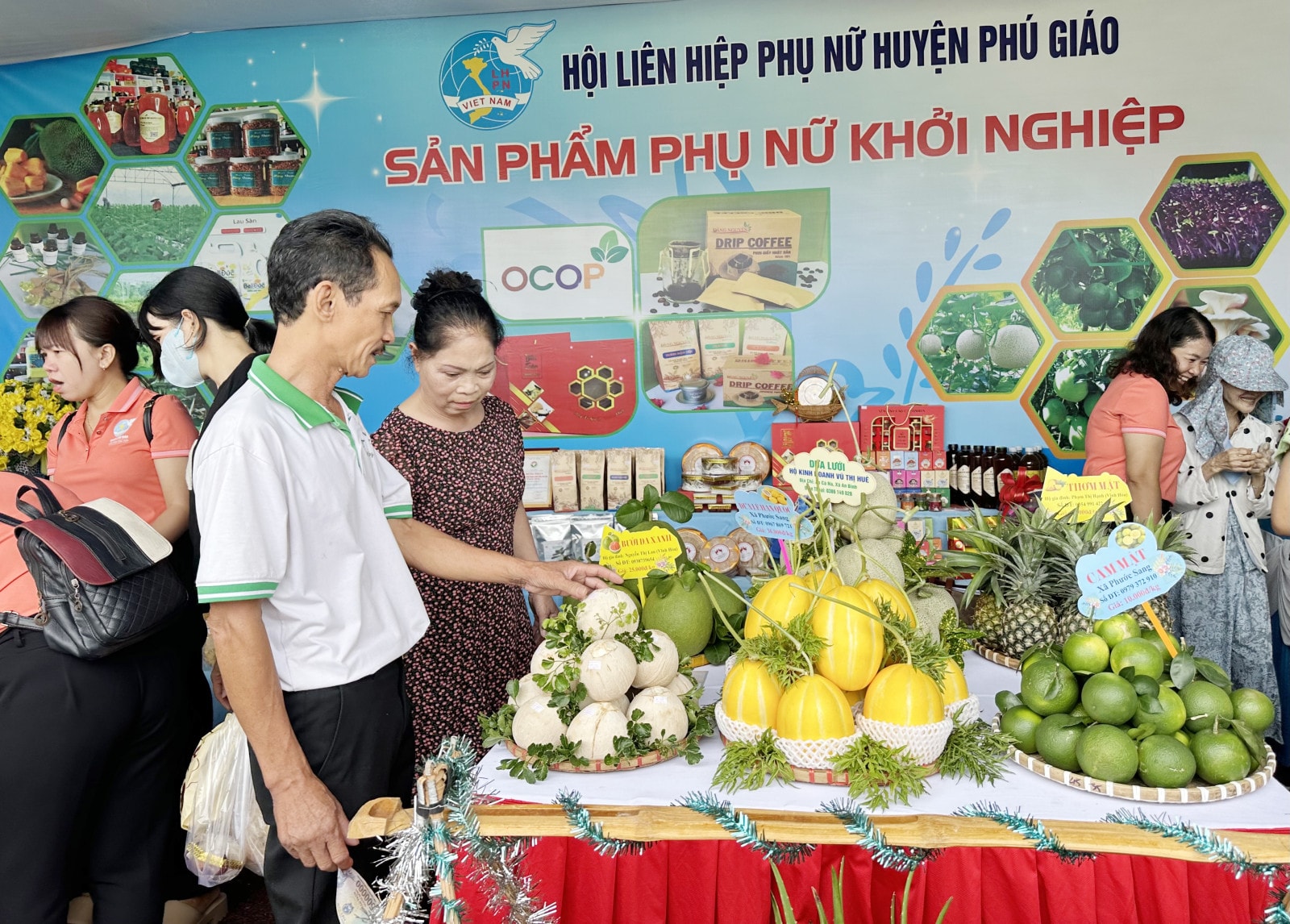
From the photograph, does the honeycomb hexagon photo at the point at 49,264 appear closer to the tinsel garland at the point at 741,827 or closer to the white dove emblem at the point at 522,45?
the white dove emblem at the point at 522,45

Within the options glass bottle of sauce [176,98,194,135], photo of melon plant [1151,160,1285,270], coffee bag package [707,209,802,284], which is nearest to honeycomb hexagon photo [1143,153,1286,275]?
photo of melon plant [1151,160,1285,270]

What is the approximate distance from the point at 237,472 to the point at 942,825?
3.92 ft

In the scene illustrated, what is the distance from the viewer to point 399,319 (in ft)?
15.5

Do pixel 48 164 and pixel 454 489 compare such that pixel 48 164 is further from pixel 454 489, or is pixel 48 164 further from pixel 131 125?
pixel 454 489

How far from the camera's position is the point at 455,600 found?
7.68 ft

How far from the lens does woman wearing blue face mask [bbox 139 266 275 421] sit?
8.42ft

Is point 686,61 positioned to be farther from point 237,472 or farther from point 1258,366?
point 237,472

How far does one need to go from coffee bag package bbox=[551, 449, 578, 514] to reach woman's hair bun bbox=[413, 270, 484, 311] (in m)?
2.05

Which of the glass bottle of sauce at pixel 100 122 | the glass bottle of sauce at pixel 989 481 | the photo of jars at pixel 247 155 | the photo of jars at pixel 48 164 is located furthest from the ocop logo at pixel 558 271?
the photo of jars at pixel 48 164

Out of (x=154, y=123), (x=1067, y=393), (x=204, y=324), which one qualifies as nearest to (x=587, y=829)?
(x=204, y=324)

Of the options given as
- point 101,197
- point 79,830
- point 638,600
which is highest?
point 101,197

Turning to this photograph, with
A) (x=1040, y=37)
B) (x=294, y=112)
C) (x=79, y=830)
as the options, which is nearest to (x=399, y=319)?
(x=294, y=112)

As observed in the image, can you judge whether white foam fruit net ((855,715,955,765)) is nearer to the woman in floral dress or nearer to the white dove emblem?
the woman in floral dress

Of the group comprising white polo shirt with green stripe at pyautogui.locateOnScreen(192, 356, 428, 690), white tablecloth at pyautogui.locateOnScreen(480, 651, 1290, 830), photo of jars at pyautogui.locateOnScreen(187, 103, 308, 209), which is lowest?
white tablecloth at pyautogui.locateOnScreen(480, 651, 1290, 830)
